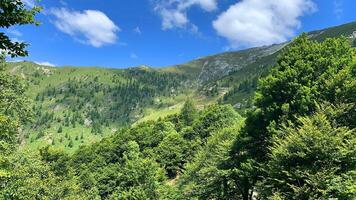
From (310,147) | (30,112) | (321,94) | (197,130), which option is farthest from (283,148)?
(197,130)

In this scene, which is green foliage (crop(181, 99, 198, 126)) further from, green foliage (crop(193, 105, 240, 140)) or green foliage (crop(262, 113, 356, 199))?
green foliage (crop(262, 113, 356, 199))

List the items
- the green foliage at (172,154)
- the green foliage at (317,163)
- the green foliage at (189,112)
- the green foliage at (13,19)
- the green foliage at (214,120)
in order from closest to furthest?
the green foliage at (13,19) < the green foliage at (317,163) < the green foliage at (214,120) < the green foliage at (172,154) < the green foliage at (189,112)

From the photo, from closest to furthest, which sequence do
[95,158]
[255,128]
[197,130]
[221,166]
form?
1. [255,128]
2. [221,166]
3. [197,130]
4. [95,158]

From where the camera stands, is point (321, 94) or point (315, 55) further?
point (315, 55)

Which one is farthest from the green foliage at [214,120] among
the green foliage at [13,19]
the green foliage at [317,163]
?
the green foliage at [13,19]

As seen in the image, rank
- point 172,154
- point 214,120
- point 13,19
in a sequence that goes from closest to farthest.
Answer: point 13,19 → point 214,120 → point 172,154

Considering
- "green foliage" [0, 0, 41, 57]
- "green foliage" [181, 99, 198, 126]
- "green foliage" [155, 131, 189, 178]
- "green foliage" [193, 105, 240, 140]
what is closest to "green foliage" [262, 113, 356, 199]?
"green foliage" [0, 0, 41, 57]

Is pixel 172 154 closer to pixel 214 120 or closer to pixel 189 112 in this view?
pixel 214 120

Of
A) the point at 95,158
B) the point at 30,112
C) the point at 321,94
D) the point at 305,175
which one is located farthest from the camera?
the point at 95,158

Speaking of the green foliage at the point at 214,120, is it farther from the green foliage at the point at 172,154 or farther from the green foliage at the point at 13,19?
the green foliage at the point at 13,19

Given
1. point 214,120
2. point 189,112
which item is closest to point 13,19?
point 214,120

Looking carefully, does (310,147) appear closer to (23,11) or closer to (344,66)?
(344,66)

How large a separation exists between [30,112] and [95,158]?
323 feet

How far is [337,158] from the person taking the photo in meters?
29.8
